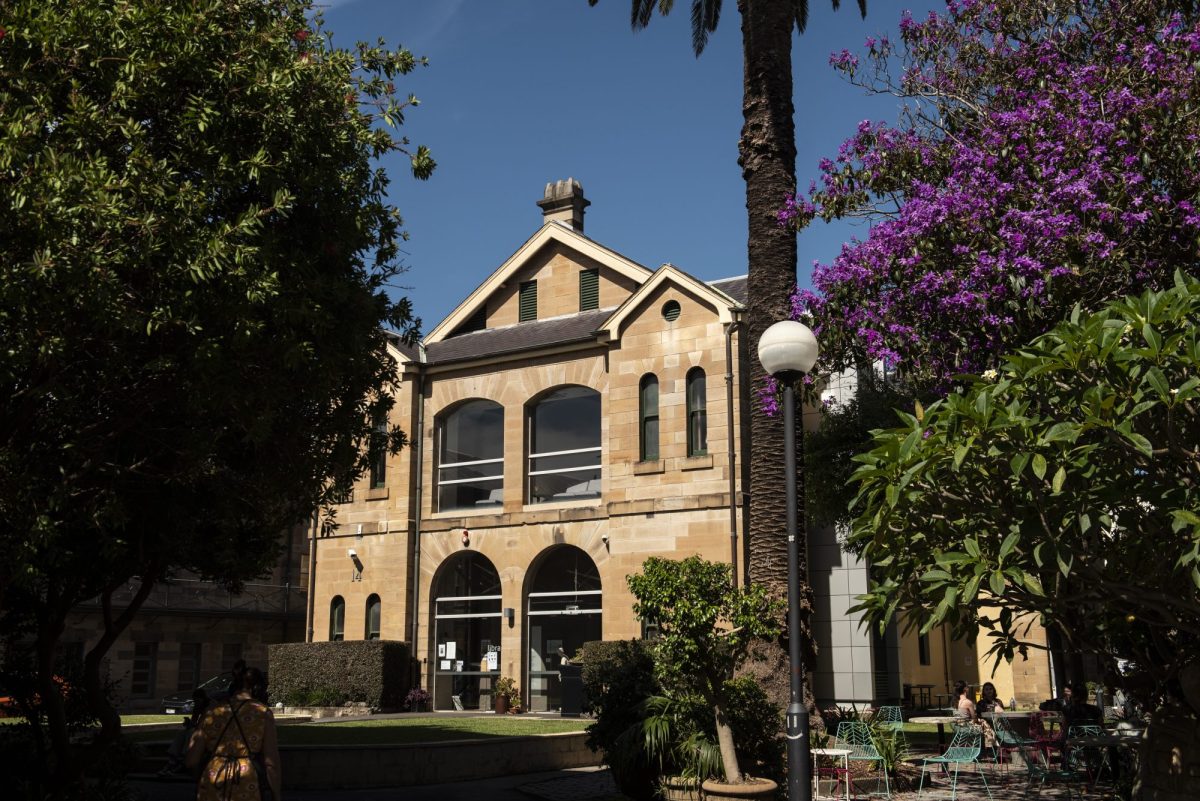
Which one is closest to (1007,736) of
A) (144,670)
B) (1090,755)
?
(1090,755)

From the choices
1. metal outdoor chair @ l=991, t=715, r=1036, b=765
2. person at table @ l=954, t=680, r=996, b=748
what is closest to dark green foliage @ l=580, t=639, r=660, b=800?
metal outdoor chair @ l=991, t=715, r=1036, b=765

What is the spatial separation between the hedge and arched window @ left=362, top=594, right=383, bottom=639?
125 centimetres

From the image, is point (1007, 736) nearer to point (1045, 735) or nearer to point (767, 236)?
point (1045, 735)

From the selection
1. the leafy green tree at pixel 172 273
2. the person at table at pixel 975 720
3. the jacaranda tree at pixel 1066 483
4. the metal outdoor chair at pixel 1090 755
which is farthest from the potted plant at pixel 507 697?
the jacaranda tree at pixel 1066 483

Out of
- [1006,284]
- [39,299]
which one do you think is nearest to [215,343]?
[39,299]

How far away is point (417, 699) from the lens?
29.3 metres

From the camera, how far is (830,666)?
27812 mm

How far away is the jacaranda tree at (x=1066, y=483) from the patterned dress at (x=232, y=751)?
4.94 m

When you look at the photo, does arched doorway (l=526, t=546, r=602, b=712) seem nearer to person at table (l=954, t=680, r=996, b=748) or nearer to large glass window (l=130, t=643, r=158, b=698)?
person at table (l=954, t=680, r=996, b=748)

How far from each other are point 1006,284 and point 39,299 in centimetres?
1120

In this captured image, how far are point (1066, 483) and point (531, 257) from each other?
2526 cm

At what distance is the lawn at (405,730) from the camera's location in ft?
61.4

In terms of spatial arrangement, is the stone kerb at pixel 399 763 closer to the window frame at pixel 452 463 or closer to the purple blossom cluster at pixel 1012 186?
the purple blossom cluster at pixel 1012 186

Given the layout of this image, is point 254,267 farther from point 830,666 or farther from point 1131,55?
point 830,666
